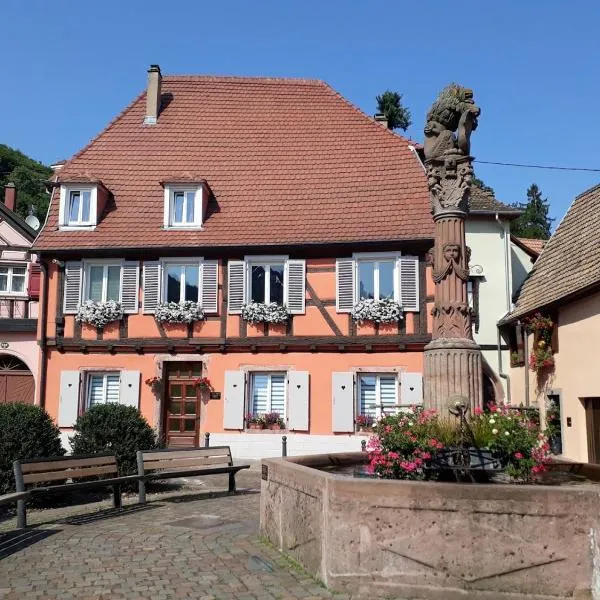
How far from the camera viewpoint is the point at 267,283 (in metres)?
17.4

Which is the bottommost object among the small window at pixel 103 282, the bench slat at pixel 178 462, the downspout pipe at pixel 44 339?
the bench slat at pixel 178 462

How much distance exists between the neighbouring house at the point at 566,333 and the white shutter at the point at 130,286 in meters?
9.75

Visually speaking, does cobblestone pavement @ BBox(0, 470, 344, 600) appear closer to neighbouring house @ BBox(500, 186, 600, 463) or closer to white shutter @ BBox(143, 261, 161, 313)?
neighbouring house @ BBox(500, 186, 600, 463)

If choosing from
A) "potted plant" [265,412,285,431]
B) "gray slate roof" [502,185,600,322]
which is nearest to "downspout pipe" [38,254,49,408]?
"potted plant" [265,412,285,431]

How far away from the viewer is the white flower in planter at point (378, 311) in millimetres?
16594

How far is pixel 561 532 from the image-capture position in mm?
5016

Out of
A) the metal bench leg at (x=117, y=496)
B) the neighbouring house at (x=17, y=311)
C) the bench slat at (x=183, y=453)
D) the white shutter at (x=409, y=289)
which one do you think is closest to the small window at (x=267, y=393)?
the white shutter at (x=409, y=289)

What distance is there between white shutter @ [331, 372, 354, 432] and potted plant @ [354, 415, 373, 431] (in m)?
0.19

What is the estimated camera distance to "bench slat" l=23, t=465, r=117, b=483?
28.3ft

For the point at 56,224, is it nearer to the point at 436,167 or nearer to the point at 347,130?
the point at 347,130

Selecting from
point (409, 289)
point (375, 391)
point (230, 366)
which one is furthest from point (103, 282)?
point (409, 289)

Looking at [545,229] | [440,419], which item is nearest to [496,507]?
[440,419]

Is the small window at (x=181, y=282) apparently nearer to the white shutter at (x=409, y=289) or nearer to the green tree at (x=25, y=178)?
the white shutter at (x=409, y=289)

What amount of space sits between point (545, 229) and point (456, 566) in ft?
194
